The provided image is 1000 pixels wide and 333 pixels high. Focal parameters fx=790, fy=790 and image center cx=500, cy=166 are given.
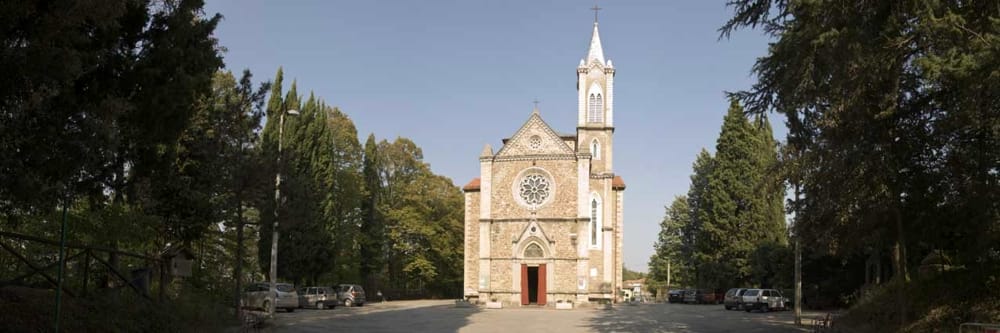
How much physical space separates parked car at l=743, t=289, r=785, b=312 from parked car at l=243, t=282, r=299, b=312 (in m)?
21.0

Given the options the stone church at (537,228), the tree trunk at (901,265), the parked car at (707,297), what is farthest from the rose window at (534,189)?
Answer: the tree trunk at (901,265)

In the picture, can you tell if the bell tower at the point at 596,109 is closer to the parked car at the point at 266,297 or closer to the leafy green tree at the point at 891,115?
the parked car at the point at 266,297

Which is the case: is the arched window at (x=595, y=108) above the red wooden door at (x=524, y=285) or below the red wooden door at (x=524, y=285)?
Result: above

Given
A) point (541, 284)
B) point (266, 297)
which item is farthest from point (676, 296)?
point (266, 297)

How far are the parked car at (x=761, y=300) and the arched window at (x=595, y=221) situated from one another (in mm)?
13288

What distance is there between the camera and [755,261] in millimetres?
47000

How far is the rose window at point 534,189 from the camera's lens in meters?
47.8

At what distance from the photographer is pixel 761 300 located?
3753cm

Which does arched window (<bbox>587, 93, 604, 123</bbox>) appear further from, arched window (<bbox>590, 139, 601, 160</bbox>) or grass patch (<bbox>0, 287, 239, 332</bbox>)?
grass patch (<bbox>0, 287, 239, 332</bbox>)

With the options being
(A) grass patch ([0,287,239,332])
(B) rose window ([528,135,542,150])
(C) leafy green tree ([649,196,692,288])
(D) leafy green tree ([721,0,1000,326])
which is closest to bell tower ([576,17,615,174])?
(B) rose window ([528,135,542,150])

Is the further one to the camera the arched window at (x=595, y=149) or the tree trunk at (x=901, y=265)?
the arched window at (x=595, y=149)

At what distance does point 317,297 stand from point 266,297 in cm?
611

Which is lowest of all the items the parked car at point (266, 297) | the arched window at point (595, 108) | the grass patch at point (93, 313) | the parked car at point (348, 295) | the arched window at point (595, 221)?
the parked car at point (348, 295)

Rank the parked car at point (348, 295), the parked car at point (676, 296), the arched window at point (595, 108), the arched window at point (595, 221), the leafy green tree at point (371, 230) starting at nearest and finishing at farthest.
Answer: the parked car at point (348, 295) < the arched window at point (595, 221) < the leafy green tree at point (371, 230) < the arched window at point (595, 108) < the parked car at point (676, 296)
